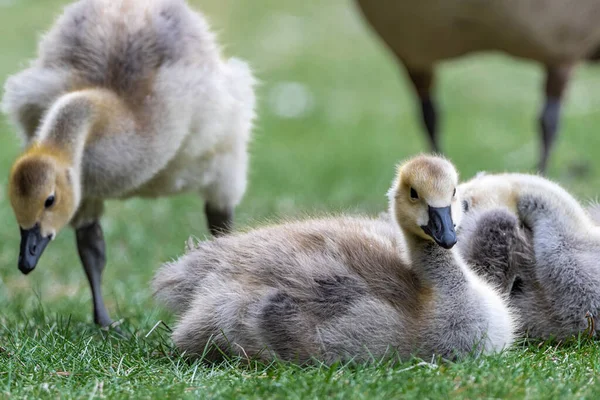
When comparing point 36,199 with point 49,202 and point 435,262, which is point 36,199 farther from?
point 435,262

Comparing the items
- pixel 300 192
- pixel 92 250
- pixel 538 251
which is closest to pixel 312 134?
pixel 300 192

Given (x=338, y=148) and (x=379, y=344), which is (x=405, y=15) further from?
(x=379, y=344)

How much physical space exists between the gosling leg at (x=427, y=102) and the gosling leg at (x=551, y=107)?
0.91 m

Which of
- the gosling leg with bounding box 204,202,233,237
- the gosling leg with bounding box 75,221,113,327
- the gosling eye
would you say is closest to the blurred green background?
the gosling leg with bounding box 75,221,113,327

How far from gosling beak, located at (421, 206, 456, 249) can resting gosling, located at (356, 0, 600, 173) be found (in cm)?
335

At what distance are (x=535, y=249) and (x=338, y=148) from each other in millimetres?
6012

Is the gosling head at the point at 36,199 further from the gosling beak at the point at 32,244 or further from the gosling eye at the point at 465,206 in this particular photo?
the gosling eye at the point at 465,206

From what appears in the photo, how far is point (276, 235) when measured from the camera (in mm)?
3404

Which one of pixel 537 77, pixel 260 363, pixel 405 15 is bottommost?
pixel 537 77

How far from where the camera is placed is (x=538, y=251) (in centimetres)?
347

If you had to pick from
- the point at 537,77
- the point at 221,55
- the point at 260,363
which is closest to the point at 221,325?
the point at 260,363

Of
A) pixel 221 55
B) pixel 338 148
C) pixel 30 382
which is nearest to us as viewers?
pixel 30 382

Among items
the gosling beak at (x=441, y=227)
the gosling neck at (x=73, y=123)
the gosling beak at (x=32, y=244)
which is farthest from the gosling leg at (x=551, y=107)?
the gosling beak at (x=32, y=244)

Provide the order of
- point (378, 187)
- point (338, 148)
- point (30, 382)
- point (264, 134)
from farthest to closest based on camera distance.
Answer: point (264, 134) < point (338, 148) < point (378, 187) < point (30, 382)
